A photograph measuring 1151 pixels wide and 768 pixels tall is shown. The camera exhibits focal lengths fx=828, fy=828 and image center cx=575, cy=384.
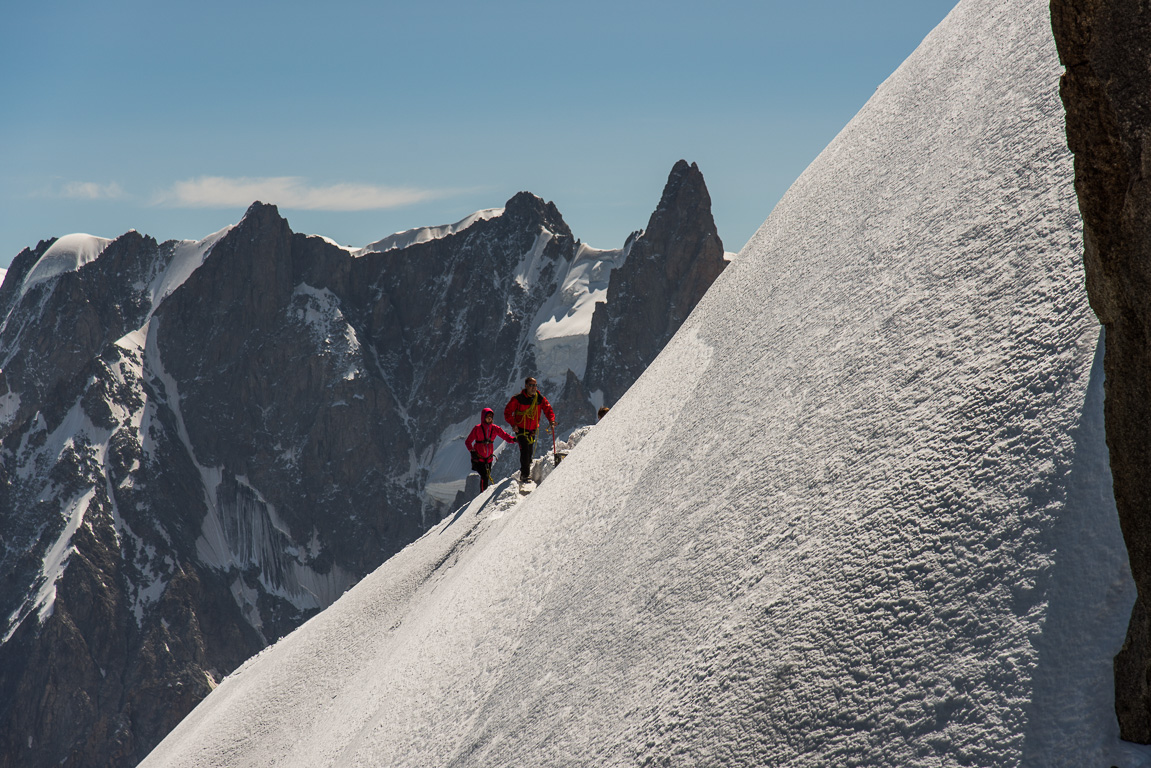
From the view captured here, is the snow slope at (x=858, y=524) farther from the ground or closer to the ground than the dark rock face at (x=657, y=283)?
closer to the ground

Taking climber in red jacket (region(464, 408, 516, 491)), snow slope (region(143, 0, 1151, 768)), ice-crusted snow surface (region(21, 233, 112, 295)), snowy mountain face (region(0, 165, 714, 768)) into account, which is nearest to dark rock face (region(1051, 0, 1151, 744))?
snow slope (region(143, 0, 1151, 768))

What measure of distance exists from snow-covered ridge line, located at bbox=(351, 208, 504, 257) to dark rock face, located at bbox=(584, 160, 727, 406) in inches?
1765

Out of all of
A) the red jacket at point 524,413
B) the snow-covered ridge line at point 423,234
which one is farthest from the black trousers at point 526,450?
the snow-covered ridge line at point 423,234

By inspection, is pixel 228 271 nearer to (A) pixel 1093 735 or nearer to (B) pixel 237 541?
(B) pixel 237 541

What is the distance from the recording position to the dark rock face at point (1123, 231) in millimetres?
2875

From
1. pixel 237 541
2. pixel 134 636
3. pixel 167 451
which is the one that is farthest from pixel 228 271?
pixel 134 636

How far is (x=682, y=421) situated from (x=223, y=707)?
8.77 meters

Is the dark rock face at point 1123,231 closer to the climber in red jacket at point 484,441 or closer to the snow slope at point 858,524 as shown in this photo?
the snow slope at point 858,524

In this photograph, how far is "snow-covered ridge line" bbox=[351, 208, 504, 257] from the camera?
173750 mm

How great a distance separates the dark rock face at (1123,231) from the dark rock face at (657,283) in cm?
13139

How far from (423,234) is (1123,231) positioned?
18149 cm

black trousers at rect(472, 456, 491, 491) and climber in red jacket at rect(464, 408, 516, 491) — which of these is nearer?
climber in red jacket at rect(464, 408, 516, 491)

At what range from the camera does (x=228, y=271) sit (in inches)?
6329

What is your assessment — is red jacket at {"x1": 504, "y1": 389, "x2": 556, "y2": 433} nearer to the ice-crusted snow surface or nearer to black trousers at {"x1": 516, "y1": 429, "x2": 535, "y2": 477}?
black trousers at {"x1": 516, "y1": 429, "x2": 535, "y2": 477}
